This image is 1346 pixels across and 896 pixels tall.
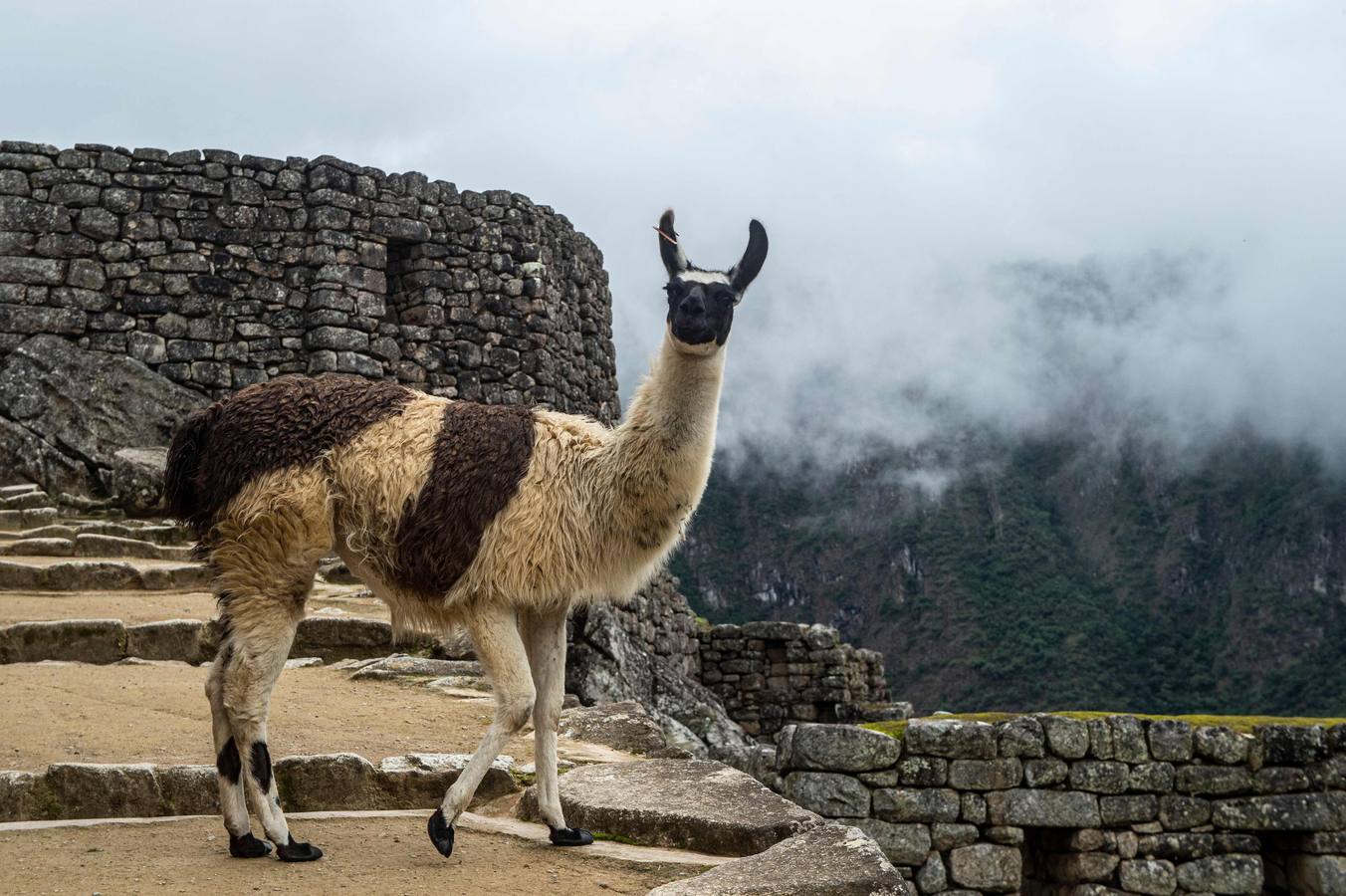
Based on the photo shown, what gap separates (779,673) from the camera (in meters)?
18.2

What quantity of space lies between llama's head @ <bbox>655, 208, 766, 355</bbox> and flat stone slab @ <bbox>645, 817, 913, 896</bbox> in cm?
180

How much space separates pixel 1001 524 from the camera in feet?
94.6

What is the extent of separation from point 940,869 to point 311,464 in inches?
231

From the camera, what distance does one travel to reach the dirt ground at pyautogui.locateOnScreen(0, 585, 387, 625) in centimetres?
887

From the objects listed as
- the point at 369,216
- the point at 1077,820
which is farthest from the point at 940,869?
the point at 369,216

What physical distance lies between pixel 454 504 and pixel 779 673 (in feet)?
45.7

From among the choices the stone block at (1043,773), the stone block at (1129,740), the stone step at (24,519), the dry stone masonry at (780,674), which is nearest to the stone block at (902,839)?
the stone block at (1043,773)

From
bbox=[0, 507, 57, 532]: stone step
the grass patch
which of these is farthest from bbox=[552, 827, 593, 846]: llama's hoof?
bbox=[0, 507, 57, 532]: stone step

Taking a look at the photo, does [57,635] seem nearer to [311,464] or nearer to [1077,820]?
[311,464]

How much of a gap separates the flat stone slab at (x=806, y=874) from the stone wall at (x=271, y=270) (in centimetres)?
1077

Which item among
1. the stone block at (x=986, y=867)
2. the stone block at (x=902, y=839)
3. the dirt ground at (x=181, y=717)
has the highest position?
the dirt ground at (x=181, y=717)

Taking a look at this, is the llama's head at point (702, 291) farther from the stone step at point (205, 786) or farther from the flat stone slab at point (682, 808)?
the stone step at point (205, 786)

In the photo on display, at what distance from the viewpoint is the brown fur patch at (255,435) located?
15.5ft

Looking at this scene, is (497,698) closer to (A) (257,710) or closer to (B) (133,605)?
(A) (257,710)
